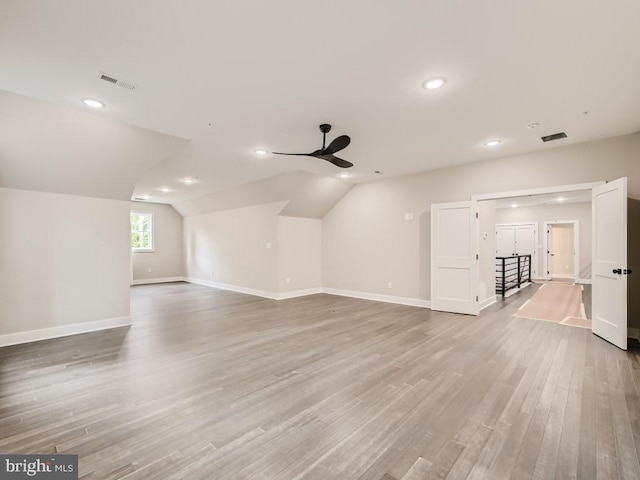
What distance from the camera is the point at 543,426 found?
208cm

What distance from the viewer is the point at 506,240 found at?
11.6m

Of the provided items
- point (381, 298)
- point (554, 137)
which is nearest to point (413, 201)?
point (381, 298)

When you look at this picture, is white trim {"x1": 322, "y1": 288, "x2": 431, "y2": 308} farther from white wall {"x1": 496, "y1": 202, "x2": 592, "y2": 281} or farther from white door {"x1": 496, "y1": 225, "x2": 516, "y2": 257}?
white wall {"x1": 496, "y1": 202, "x2": 592, "y2": 281}

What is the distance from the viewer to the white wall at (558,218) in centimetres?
980

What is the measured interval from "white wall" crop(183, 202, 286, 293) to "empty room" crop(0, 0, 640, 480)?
3.59ft

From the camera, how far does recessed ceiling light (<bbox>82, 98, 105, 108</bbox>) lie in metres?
3.04

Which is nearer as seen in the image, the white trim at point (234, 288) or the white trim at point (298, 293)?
the white trim at point (298, 293)

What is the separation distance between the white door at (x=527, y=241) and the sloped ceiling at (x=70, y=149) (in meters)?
12.1

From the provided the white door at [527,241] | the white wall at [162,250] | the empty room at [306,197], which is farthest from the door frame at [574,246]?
the white wall at [162,250]

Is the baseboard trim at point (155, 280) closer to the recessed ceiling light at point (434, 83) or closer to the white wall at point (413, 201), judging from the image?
the white wall at point (413, 201)

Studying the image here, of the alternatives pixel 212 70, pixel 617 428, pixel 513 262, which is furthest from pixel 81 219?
pixel 513 262

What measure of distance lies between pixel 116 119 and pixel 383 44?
3.19 m

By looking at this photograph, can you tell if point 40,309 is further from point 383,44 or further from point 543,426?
point 543,426

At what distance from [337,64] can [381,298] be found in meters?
5.24
